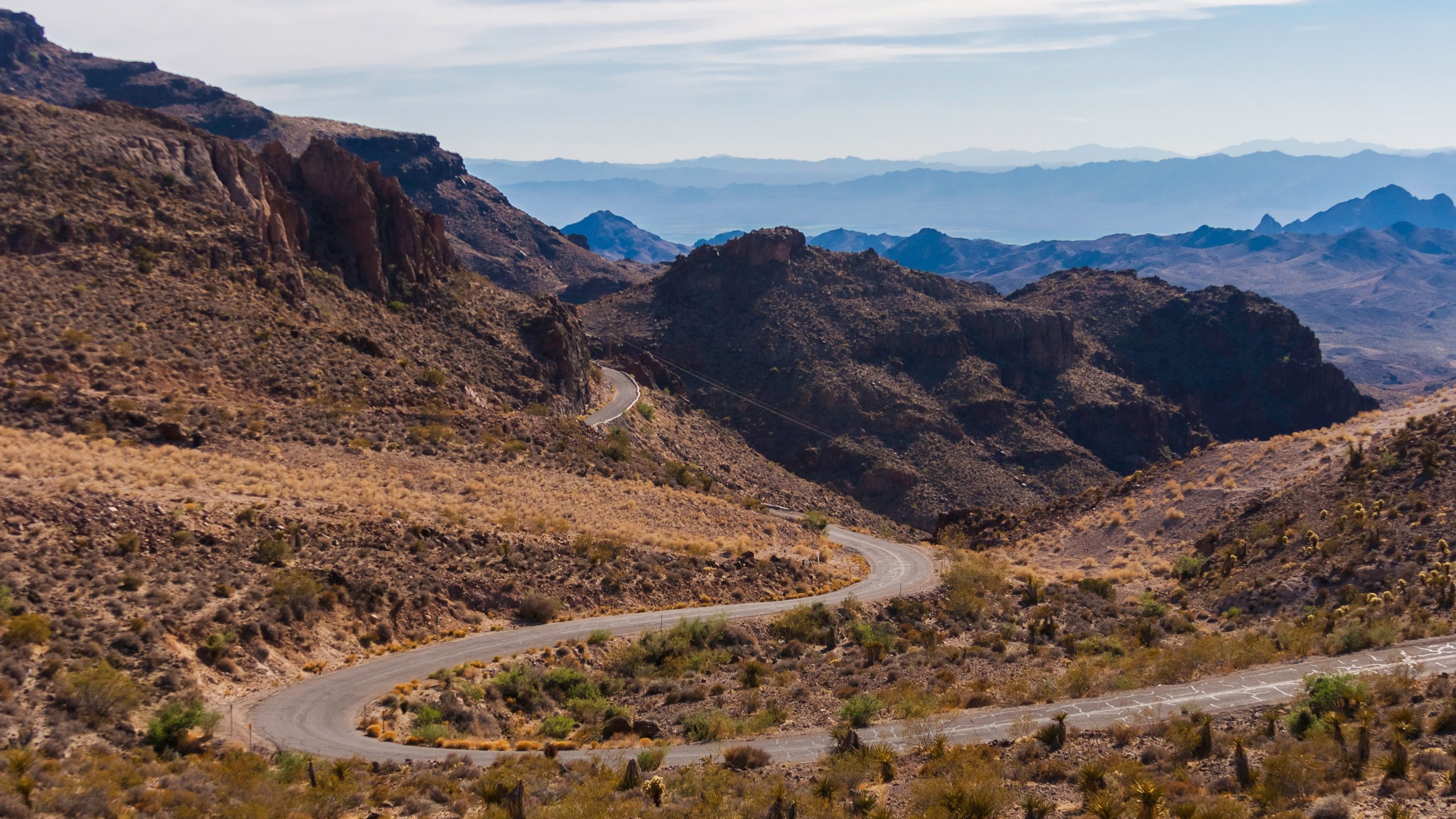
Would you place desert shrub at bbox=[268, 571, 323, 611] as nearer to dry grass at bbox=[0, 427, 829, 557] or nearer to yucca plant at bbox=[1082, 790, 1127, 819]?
dry grass at bbox=[0, 427, 829, 557]

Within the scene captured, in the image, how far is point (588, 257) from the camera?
173 metres

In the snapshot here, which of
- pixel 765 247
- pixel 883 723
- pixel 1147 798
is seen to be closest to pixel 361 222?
pixel 883 723

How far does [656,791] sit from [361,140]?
6283 inches

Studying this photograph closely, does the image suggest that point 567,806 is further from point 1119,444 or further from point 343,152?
point 1119,444

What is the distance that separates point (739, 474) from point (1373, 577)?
44123mm

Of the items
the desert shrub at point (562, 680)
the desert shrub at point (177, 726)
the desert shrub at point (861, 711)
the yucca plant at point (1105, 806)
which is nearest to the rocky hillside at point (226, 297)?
the desert shrub at point (562, 680)

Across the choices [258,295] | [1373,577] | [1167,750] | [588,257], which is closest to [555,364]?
[258,295]

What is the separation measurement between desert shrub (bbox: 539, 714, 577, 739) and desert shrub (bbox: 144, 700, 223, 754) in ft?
21.9

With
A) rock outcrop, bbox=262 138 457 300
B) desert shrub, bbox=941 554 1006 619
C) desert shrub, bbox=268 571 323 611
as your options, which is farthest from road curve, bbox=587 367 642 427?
desert shrub, bbox=268 571 323 611

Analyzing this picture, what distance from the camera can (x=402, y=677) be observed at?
25.2 m

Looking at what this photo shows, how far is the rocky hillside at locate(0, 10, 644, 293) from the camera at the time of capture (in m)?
142

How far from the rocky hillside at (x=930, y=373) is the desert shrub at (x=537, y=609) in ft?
152

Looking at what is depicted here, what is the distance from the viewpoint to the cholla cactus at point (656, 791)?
17000 millimetres

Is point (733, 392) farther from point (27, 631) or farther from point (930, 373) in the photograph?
point (27, 631)
